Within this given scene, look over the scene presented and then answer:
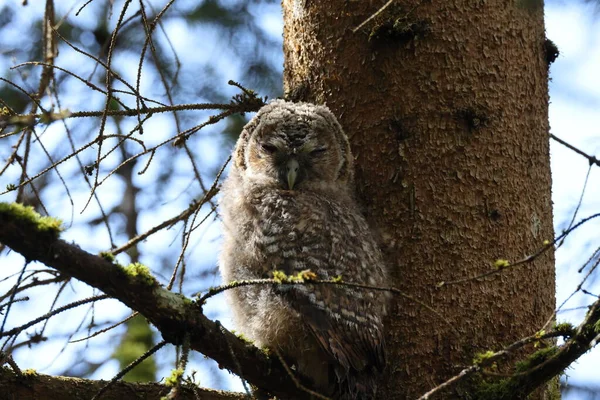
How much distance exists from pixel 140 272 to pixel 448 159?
1376 millimetres

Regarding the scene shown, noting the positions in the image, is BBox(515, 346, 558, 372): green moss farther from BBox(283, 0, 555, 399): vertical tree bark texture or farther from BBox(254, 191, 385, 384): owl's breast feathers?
BBox(254, 191, 385, 384): owl's breast feathers

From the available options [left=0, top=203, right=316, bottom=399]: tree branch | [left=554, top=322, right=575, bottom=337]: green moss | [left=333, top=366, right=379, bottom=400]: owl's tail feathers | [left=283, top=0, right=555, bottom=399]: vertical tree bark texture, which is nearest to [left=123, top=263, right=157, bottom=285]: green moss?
[left=0, top=203, right=316, bottom=399]: tree branch

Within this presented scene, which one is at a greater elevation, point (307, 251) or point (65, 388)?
point (307, 251)

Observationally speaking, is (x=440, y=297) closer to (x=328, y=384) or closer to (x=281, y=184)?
(x=328, y=384)

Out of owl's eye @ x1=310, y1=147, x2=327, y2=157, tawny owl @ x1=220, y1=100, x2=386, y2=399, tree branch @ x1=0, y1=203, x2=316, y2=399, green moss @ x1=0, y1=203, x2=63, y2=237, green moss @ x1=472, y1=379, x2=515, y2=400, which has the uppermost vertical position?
owl's eye @ x1=310, y1=147, x2=327, y2=157

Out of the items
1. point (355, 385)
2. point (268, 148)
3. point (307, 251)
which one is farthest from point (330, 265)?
point (268, 148)

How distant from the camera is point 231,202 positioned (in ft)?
10.4

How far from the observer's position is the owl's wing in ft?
8.32

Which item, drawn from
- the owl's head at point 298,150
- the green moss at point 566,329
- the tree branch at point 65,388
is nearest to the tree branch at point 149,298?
the tree branch at point 65,388

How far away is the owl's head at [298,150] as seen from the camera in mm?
3129

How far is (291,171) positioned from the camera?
317 cm

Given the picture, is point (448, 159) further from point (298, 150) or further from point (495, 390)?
point (495, 390)

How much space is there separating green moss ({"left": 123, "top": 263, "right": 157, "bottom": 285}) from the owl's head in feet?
A: 4.26

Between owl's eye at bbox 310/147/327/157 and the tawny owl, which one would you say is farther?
owl's eye at bbox 310/147/327/157
